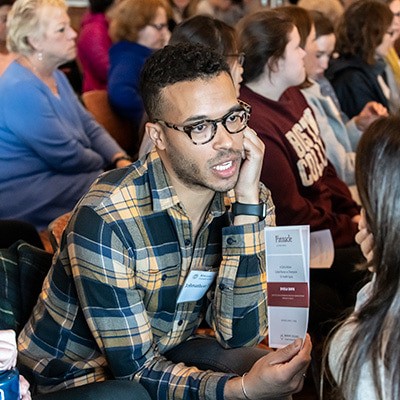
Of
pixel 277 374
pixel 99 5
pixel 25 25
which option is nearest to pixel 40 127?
pixel 25 25

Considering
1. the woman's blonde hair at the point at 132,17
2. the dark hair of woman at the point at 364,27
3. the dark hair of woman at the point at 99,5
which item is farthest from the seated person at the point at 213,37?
the dark hair of woman at the point at 99,5

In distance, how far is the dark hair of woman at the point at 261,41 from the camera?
2979 mm

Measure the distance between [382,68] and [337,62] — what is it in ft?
0.85

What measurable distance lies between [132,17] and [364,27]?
1137 mm

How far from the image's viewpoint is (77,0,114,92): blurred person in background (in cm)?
517

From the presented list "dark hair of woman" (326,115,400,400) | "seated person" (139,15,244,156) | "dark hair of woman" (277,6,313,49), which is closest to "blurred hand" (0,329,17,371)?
"dark hair of woman" (326,115,400,400)

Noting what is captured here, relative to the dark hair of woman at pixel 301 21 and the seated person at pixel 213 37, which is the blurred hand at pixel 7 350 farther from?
the dark hair of woman at pixel 301 21

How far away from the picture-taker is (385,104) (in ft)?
14.4

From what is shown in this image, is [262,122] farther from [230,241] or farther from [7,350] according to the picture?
[7,350]

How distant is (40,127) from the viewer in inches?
133

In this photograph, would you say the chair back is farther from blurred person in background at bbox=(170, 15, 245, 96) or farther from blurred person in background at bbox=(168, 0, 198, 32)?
blurred person in background at bbox=(170, 15, 245, 96)

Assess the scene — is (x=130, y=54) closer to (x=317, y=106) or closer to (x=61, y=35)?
(x=61, y=35)

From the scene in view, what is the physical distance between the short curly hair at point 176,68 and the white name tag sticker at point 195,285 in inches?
14.7

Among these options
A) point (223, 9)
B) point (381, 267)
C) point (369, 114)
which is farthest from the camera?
point (223, 9)
